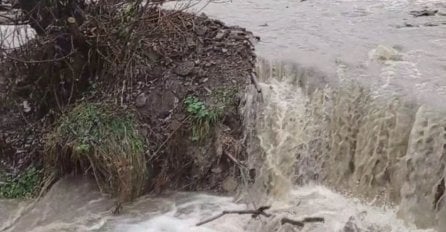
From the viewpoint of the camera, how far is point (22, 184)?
20.1ft

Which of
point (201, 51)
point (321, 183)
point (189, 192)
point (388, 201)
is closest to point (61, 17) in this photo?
point (201, 51)

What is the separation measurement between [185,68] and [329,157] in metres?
1.53

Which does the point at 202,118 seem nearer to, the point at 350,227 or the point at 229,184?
the point at 229,184

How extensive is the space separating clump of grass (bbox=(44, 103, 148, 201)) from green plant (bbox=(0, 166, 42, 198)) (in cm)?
17

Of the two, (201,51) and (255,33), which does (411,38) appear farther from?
(201,51)

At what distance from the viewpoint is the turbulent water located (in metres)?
5.31

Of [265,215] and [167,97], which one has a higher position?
[167,97]

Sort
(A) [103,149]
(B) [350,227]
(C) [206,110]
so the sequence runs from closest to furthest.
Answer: (B) [350,227]
(A) [103,149]
(C) [206,110]

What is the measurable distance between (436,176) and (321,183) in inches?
41.0

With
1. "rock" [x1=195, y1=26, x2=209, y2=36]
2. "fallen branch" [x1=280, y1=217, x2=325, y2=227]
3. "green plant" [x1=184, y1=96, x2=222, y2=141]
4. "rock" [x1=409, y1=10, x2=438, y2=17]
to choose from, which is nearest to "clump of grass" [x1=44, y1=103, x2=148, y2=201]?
"green plant" [x1=184, y1=96, x2=222, y2=141]

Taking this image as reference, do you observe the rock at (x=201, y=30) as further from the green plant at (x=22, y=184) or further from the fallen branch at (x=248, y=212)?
the fallen branch at (x=248, y=212)

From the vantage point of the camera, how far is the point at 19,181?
6.17 meters

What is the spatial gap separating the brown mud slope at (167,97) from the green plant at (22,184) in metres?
0.15

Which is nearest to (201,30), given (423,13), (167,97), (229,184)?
(167,97)
